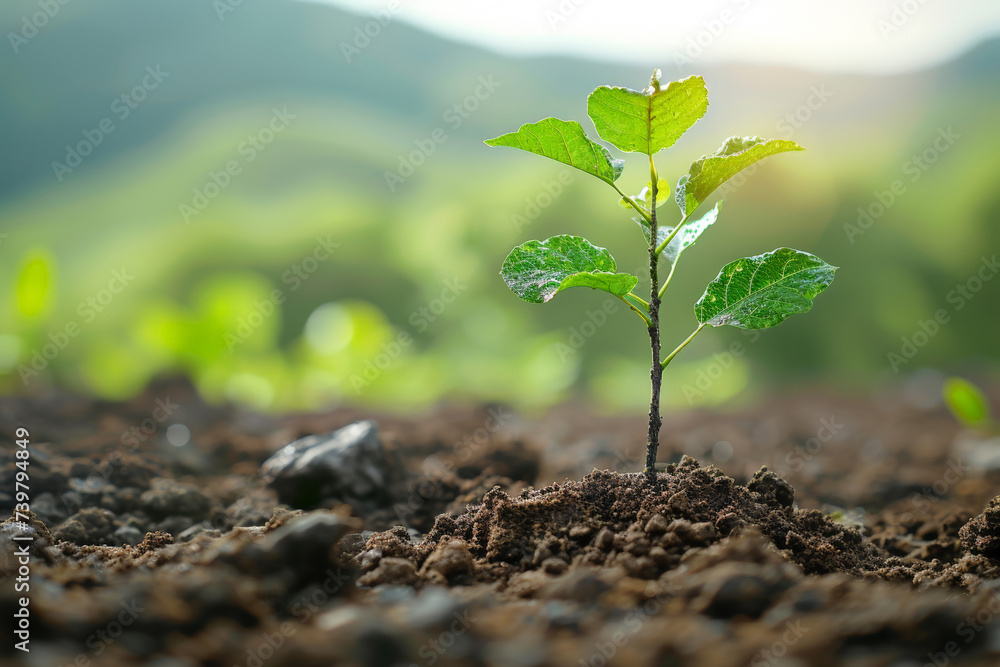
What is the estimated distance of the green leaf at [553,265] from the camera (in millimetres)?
1084

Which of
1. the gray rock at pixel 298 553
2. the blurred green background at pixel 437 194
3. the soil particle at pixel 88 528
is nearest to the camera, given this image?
the gray rock at pixel 298 553

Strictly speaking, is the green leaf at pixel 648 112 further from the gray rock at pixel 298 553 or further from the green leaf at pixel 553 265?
the gray rock at pixel 298 553

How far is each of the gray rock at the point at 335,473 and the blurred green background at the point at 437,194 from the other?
7.02 feet

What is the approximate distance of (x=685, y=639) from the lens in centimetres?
62

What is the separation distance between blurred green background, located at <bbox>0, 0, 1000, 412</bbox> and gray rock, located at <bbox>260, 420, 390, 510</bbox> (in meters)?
2.14

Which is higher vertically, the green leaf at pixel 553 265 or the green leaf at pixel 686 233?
the green leaf at pixel 686 233

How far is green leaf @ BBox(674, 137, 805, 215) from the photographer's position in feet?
3.40

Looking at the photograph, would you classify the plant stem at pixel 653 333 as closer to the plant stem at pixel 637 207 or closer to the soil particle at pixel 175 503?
the plant stem at pixel 637 207

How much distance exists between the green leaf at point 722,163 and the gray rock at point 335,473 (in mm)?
945

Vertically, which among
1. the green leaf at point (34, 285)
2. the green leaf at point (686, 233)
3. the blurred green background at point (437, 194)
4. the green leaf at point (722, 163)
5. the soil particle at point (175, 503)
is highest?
the blurred green background at point (437, 194)

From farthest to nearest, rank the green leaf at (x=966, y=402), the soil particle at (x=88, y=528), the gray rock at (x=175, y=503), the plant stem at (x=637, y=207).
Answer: the green leaf at (x=966, y=402), the gray rock at (x=175, y=503), the soil particle at (x=88, y=528), the plant stem at (x=637, y=207)

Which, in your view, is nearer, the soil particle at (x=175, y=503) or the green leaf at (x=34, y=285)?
the soil particle at (x=175, y=503)

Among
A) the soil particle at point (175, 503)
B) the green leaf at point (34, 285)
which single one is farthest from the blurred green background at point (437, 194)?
the soil particle at point (175, 503)

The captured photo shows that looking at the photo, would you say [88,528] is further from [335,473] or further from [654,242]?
[654,242]
